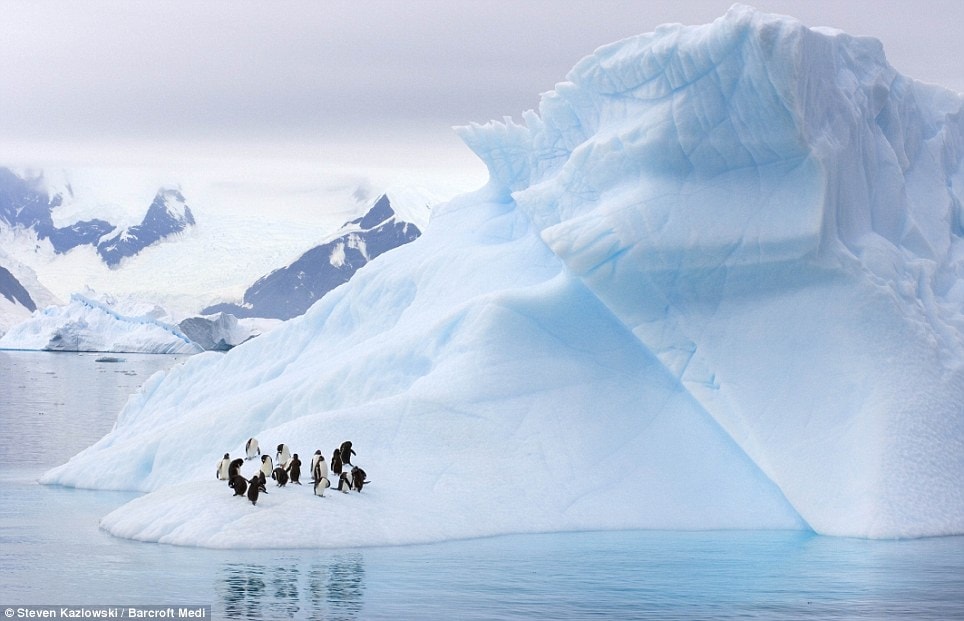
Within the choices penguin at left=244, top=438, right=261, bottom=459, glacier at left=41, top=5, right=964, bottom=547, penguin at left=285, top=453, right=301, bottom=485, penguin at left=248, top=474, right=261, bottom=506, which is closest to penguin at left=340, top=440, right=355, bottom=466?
glacier at left=41, top=5, right=964, bottom=547

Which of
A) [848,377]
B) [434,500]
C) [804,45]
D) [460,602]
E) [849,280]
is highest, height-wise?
[804,45]

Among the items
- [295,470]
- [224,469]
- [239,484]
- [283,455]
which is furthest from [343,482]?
[224,469]

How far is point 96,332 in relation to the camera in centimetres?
12112

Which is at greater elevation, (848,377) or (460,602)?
(848,377)

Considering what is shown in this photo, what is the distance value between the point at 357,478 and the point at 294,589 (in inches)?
188

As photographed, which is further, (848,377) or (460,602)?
(848,377)

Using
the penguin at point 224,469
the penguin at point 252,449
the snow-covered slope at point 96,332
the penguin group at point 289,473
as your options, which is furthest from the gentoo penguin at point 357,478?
the snow-covered slope at point 96,332

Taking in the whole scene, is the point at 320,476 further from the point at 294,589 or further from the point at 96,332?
the point at 96,332

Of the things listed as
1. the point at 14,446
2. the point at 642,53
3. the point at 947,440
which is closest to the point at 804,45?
the point at 642,53

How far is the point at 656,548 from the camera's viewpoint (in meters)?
20.4

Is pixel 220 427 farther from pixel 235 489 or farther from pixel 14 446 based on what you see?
pixel 14 446

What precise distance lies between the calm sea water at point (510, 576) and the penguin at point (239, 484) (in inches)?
50.7

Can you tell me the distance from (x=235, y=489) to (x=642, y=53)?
11.8m

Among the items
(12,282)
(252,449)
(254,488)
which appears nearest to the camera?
(254,488)
